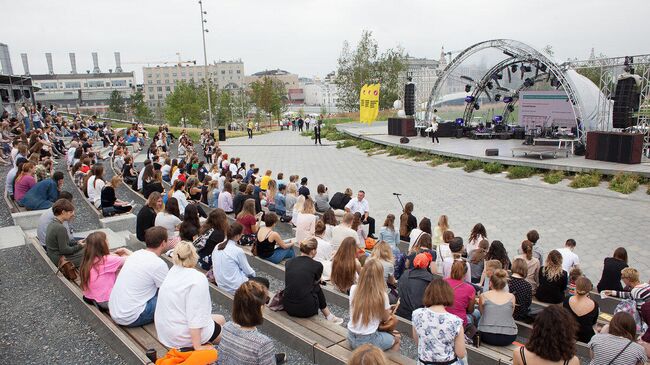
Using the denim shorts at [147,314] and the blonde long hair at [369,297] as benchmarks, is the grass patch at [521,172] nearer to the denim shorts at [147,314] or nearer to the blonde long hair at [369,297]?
the blonde long hair at [369,297]

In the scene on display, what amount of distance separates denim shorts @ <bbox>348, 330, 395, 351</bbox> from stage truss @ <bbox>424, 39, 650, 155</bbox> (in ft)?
52.3

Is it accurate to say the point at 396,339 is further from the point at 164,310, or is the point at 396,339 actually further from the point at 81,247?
the point at 81,247

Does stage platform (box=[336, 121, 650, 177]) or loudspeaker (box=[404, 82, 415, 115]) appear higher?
loudspeaker (box=[404, 82, 415, 115])

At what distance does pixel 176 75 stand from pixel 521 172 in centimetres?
15069

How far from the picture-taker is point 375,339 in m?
4.16

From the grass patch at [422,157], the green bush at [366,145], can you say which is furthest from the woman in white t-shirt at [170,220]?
the green bush at [366,145]

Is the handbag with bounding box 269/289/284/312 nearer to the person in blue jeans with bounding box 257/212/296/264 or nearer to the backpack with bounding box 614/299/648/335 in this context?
the person in blue jeans with bounding box 257/212/296/264

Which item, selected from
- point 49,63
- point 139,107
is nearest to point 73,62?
point 49,63

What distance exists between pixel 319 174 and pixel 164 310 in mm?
15913

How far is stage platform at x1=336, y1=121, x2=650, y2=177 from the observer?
15.3 metres

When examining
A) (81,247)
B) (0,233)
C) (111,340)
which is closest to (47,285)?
(81,247)

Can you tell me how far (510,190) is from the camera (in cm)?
1535

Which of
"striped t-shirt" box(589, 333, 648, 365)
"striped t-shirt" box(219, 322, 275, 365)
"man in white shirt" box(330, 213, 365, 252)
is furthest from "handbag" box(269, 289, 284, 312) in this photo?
"striped t-shirt" box(589, 333, 648, 365)

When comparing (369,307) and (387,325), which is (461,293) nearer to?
(387,325)
